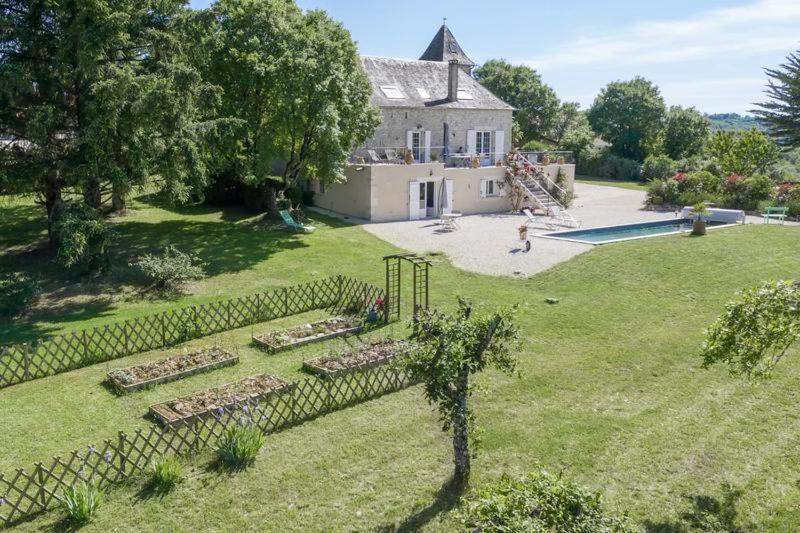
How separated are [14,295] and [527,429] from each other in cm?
1698

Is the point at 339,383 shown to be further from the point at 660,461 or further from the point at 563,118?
the point at 563,118

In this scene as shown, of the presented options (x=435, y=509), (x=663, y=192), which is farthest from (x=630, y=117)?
(x=435, y=509)

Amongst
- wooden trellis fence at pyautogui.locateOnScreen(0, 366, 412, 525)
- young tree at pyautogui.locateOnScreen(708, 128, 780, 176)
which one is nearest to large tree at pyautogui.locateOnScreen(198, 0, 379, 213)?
wooden trellis fence at pyautogui.locateOnScreen(0, 366, 412, 525)

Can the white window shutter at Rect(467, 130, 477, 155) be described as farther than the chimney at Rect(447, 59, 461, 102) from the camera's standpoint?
Yes

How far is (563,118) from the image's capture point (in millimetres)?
70312

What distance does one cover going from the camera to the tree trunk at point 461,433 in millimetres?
10062

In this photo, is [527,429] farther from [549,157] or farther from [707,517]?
[549,157]

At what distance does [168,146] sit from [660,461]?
63.4 feet

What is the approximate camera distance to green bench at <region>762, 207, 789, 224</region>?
109 feet

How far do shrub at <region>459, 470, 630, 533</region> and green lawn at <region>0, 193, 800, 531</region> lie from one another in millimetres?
2916

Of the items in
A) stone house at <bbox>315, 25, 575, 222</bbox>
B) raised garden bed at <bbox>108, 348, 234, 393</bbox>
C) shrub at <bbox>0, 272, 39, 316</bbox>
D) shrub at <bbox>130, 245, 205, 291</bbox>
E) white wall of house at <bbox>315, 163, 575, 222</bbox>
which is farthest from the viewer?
stone house at <bbox>315, 25, 575, 222</bbox>

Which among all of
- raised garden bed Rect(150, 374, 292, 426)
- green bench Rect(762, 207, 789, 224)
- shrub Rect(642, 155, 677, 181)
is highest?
shrub Rect(642, 155, 677, 181)

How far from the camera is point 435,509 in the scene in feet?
32.1

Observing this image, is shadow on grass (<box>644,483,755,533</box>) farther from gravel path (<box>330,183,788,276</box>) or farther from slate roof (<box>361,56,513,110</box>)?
slate roof (<box>361,56,513,110</box>)
